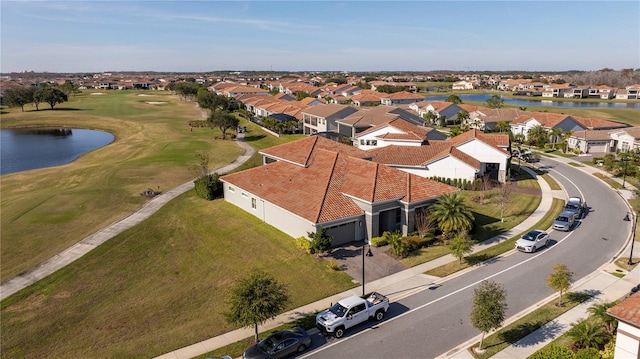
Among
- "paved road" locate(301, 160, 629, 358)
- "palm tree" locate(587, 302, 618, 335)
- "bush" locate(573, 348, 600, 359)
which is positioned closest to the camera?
"bush" locate(573, 348, 600, 359)

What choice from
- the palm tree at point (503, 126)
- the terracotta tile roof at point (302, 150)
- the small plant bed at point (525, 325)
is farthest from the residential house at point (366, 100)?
the small plant bed at point (525, 325)

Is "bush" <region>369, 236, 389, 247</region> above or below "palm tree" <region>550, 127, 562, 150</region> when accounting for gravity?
below

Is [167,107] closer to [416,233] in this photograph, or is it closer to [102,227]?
[102,227]

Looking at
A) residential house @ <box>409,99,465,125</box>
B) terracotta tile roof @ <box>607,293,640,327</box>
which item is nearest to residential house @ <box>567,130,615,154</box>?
residential house @ <box>409,99,465,125</box>

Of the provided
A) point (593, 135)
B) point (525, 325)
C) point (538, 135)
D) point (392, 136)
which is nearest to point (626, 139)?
point (593, 135)

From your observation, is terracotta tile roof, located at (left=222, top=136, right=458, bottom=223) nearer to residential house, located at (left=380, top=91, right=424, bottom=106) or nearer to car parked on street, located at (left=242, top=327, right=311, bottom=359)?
car parked on street, located at (left=242, top=327, right=311, bottom=359)
